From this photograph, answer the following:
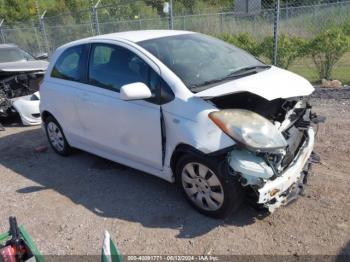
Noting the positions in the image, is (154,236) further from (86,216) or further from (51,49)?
(51,49)

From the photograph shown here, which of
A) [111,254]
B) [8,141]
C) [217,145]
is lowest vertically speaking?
[8,141]

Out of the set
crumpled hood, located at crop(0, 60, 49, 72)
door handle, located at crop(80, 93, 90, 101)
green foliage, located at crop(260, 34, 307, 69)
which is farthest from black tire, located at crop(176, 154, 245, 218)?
green foliage, located at crop(260, 34, 307, 69)

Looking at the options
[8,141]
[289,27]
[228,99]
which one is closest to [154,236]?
[228,99]

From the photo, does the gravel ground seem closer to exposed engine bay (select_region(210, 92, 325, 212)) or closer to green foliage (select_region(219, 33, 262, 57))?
exposed engine bay (select_region(210, 92, 325, 212))

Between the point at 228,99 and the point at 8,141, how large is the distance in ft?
16.2

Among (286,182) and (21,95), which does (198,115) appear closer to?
(286,182)

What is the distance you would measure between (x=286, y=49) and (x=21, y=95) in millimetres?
6144

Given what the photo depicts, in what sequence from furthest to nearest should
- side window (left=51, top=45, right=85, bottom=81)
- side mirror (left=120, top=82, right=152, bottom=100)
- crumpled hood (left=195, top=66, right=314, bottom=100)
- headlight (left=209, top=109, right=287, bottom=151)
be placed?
side window (left=51, top=45, right=85, bottom=81), side mirror (left=120, top=82, right=152, bottom=100), crumpled hood (left=195, top=66, right=314, bottom=100), headlight (left=209, top=109, right=287, bottom=151)

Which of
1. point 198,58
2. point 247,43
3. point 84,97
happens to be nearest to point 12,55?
point 84,97

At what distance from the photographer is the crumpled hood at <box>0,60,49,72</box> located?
843cm

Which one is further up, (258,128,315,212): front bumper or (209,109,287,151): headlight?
(209,109,287,151): headlight

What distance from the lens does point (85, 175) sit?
212 inches

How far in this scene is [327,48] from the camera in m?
9.17

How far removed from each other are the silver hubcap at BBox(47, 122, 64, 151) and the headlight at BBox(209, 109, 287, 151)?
312 centimetres
